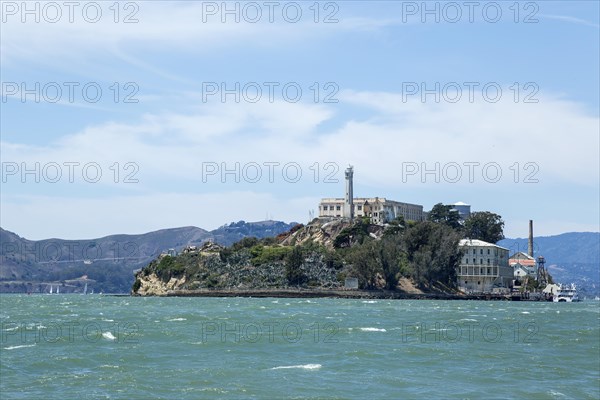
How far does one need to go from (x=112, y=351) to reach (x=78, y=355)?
244 cm

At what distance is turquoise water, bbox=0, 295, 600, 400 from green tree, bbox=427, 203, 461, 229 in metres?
121

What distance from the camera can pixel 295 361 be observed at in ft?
156

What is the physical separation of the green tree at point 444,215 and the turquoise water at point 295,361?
121 meters

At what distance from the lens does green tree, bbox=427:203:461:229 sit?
641 feet

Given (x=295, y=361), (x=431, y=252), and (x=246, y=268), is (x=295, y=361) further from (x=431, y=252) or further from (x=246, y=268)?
(x=246, y=268)

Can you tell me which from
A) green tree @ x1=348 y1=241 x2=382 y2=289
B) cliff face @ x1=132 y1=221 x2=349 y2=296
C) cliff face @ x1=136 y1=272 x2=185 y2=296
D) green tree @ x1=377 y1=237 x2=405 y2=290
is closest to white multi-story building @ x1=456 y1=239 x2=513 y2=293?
green tree @ x1=377 y1=237 x2=405 y2=290

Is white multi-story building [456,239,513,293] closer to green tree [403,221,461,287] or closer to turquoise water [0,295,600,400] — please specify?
green tree [403,221,461,287]

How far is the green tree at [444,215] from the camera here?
195m

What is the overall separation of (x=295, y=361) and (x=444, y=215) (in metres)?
151

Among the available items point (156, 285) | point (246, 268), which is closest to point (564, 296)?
point (246, 268)

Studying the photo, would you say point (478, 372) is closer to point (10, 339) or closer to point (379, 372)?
point (379, 372)

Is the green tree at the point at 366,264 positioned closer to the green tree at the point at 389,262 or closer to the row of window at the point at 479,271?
the green tree at the point at 389,262

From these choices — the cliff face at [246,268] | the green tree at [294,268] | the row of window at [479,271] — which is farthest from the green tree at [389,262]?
the row of window at [479,271]

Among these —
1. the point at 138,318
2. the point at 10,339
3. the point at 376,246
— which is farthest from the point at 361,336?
the point at 376,246
